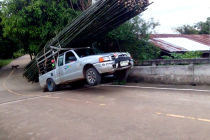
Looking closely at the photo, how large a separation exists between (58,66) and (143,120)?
636cm

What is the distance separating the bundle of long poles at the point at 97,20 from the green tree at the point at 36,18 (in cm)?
305

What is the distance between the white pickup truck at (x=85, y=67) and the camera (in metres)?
8.11

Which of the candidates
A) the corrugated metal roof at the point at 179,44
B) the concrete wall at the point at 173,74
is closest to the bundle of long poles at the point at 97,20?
the concrete wall at the point at 173,74

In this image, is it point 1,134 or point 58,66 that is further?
point 58,66

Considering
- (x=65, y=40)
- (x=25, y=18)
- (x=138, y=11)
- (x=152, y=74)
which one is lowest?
(x=152, y=74)

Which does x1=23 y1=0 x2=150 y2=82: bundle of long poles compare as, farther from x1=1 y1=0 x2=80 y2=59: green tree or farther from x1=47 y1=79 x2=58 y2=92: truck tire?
x1=1 y1=0 x2=80 y2=59: green tree

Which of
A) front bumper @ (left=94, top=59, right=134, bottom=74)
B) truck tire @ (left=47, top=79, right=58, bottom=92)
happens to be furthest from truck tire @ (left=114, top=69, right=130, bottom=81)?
truck tire @ (left=47, top=79, right=58, bottom=92)

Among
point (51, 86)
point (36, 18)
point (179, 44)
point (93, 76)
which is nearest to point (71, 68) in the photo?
point (93, 76)

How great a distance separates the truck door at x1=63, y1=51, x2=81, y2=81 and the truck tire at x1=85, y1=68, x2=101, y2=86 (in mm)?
615

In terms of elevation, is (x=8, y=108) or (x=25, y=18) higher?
(x=25, y=18)

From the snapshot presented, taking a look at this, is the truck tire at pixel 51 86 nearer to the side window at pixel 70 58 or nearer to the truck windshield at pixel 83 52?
the side window at pixel 70 58

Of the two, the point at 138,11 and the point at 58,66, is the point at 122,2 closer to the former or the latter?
the point at 138,11

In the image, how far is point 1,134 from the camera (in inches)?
194

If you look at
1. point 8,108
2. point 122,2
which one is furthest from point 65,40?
point 8,108
